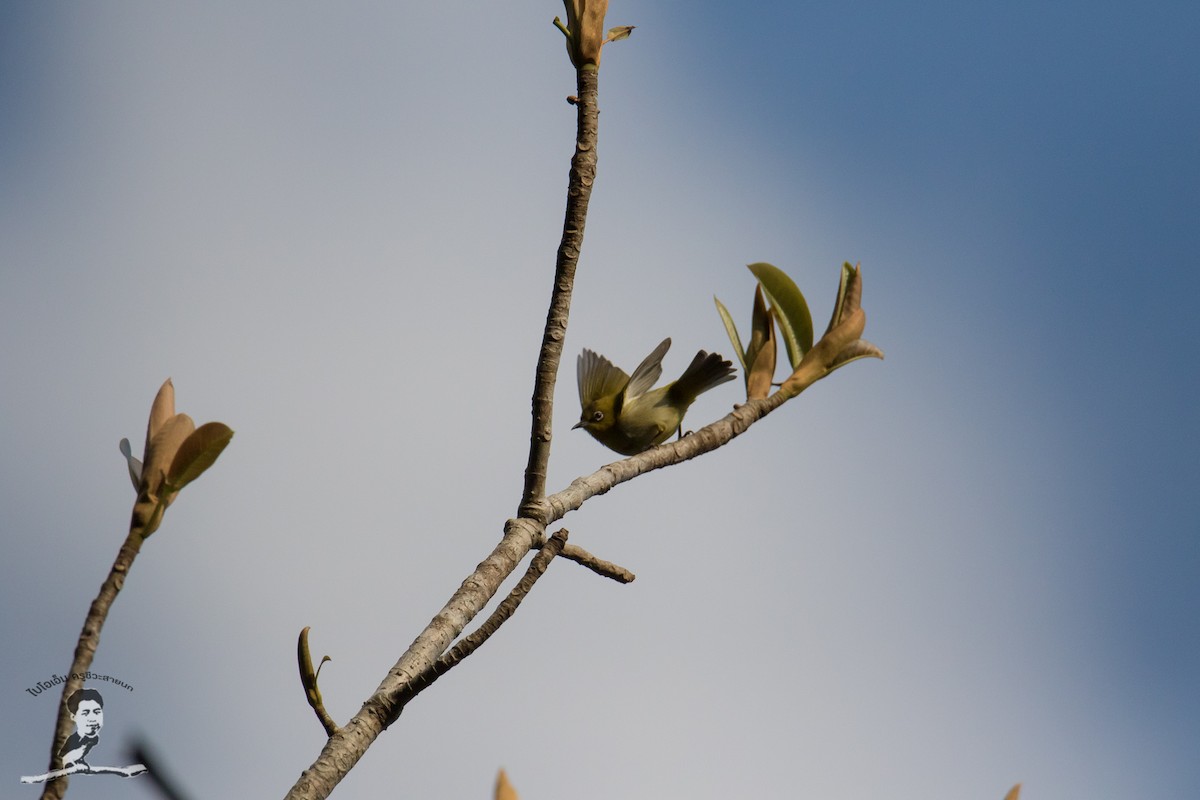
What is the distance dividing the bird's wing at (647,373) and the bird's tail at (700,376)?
0.07 meters

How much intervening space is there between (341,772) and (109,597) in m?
0.31

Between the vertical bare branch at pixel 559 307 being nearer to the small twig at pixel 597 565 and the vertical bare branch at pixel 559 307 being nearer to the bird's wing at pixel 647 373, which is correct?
the small twig at pixel 597 565

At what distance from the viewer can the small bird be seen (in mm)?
2453

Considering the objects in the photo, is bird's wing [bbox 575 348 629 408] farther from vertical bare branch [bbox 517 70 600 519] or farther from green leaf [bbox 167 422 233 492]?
green leaf [bbox 167 422 233 492]

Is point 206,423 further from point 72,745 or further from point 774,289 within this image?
point 774,289

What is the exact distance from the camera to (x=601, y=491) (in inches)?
65.2

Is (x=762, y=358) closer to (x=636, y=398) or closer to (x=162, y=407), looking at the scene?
(x=636, y=398)

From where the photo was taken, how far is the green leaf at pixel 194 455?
3.70 feet

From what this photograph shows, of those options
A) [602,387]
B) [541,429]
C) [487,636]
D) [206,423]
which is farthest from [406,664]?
[602,387]

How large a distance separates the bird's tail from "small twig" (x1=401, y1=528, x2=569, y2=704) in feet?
3.35

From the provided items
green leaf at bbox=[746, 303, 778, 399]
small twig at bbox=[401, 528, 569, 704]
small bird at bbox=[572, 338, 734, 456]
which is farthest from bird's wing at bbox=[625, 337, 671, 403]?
small twig at bbox=[401, 528, 569, 704]

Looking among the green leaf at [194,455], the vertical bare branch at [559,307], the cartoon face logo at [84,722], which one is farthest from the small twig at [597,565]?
the cartoon face logo at [84,722]

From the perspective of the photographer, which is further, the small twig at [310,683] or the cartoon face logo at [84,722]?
the small twig at [310,683]

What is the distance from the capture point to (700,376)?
2.47m
